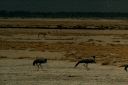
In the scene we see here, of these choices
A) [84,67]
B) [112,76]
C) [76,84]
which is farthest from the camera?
[84,67]

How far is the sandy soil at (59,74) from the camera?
21.1 meters

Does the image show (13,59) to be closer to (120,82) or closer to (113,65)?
(113,65)

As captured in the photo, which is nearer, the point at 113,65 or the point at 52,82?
the point at 52,82

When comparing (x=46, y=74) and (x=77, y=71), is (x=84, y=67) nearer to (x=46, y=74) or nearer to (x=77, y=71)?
(x=77, y=71)

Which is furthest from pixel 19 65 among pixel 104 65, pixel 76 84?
pixel 76 84

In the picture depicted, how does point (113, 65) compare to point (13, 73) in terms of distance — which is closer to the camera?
point (13, 73)

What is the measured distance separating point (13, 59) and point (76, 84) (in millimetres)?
11252

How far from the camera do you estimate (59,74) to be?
23547 mm

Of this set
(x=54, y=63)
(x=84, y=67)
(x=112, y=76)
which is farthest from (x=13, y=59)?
(x=112, y=76)

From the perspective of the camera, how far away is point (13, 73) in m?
23.8

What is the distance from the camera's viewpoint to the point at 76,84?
2050cm

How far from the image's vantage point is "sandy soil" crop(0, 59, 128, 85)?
69.3 feet

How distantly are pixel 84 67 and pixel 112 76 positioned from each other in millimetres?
3538

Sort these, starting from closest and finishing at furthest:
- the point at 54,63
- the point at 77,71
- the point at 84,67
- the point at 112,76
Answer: the point at 112,76
the point at 77,71
the point at 84,67
the point at 54,63
